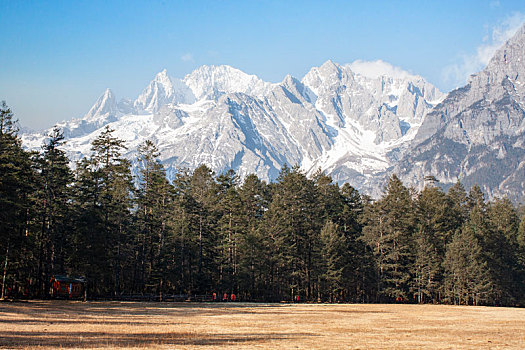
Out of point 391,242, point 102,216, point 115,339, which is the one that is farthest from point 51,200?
Answer: point 391,242

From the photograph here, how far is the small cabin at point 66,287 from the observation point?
54.0 m

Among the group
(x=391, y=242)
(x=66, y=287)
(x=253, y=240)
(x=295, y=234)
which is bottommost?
(x=66, y=287)

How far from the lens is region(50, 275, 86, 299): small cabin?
53969 mm

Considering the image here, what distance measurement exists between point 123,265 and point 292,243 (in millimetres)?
27363

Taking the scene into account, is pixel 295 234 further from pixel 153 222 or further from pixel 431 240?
pixel 431 240

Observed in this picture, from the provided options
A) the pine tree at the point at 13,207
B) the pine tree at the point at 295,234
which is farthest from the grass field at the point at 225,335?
the pine tree at the point at 295,234

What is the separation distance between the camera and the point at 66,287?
54500 millimetres

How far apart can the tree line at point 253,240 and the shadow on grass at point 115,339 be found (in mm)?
33531

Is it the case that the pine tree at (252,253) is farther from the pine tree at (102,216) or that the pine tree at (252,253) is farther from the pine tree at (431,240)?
the pine tree at (431,240)

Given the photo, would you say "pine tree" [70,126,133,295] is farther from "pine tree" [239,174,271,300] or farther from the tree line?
"pine tree" [239,174,271,300]

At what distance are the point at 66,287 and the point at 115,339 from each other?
36.5m

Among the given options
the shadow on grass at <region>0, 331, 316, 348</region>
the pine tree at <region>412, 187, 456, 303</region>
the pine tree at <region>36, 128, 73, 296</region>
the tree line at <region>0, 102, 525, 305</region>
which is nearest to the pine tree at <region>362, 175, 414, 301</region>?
the tree line at <region>0, 102, 525, 305</region>

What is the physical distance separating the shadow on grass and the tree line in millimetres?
33531

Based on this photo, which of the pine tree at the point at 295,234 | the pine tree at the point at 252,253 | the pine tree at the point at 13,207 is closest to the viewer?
the pine tree at the point at 13,207
